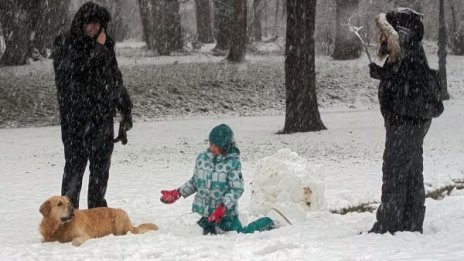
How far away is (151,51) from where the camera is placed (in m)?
35.2

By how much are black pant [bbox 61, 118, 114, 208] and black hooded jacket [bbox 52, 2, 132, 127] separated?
0.23 ft

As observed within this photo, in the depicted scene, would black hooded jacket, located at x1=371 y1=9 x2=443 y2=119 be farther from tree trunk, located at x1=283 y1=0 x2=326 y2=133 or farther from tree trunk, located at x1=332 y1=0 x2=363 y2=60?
tree trunk, located at x1=332 y1=0 x2=363 y2=60

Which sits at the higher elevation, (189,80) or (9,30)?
Answer: (9,30)

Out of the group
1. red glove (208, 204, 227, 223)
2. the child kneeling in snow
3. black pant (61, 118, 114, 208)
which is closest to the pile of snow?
the child kneeling in snow

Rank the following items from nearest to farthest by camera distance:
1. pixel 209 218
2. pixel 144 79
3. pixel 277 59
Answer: pixel 209 218 → pixel 144 79 → pixel 277 59

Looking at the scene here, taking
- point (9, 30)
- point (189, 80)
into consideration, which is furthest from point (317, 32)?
point (9, 30)

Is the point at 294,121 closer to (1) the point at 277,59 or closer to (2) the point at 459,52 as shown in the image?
(1) the point at 277,59

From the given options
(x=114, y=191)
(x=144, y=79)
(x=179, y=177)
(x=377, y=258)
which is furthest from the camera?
(x=144, y=79)

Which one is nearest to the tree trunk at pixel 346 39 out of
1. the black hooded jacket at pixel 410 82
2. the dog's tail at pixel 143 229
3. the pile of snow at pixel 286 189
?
the pile of snow at pixel 286 189

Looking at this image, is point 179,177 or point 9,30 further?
point 9,30

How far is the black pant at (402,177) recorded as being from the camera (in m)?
5.68

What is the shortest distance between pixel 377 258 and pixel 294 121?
1231cm

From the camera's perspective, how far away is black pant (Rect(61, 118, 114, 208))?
21.9ft

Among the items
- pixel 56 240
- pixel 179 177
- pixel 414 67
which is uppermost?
pixel 414 67
